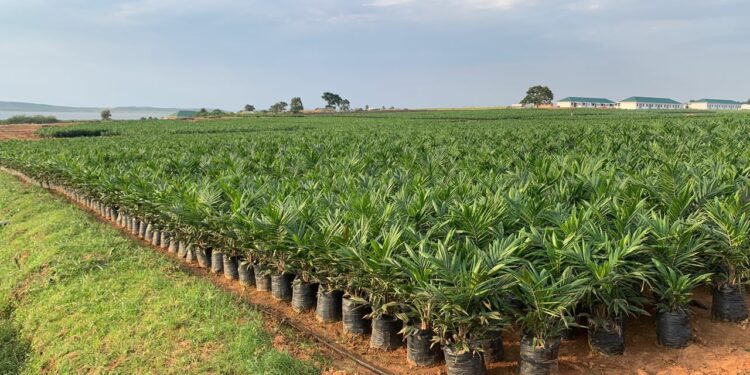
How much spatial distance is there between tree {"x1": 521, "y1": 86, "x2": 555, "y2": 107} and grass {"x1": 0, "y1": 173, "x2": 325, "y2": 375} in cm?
10768

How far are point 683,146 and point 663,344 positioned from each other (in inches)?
316

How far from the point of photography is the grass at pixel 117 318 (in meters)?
4.18

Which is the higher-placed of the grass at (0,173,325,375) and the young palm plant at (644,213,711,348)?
the young palm plant at (644,213,711,348)

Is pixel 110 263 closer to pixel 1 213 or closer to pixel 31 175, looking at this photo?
pixel 1 213

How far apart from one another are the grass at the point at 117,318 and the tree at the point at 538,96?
10768cm

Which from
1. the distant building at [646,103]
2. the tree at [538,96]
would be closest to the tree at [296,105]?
the tree at [538,96]

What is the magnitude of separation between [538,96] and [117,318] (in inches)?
4385

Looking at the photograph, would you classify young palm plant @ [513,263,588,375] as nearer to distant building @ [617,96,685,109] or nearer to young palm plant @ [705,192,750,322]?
young palm plant @ [705,192,750,322]

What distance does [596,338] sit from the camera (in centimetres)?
373

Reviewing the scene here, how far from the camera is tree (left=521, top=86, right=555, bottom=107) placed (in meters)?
105

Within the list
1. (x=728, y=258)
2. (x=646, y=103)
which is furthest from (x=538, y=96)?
(x=728, y=258)

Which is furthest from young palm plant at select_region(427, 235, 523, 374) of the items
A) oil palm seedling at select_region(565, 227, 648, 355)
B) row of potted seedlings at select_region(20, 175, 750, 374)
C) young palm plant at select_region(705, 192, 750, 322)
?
young palm plant at select_region(705, 192, 750, 322)

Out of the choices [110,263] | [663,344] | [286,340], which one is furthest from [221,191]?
[663,344]

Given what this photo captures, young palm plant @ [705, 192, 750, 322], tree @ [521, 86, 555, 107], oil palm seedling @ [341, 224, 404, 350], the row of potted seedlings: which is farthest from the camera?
tree @ [521, 86, 555, 107]
